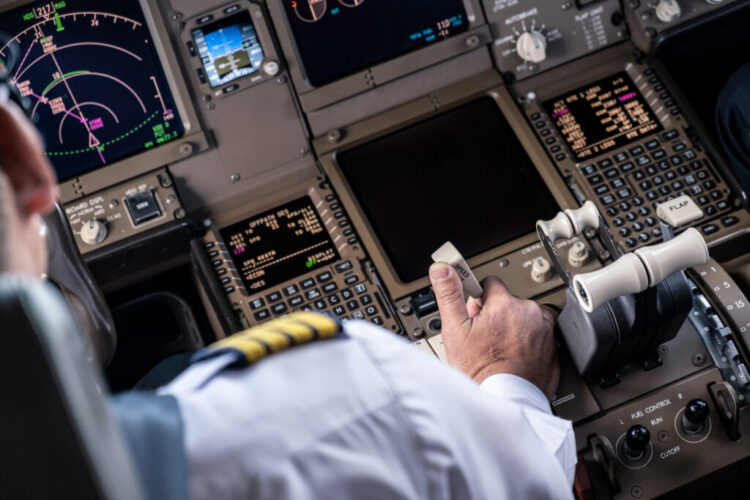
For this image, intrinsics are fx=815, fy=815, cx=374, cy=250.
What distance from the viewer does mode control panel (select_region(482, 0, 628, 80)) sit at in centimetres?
227

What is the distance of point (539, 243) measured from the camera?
2051mm

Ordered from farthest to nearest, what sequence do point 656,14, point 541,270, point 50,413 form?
1. point 656,14
2. point 541,270
3. point 50,413

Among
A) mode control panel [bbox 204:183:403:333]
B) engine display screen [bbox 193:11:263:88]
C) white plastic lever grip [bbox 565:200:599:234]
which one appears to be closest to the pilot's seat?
white plastic lever grip [bbox 565:200:599:234]

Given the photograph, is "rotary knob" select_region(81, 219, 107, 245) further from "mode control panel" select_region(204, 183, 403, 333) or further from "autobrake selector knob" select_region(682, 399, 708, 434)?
"autobrake selector knob" select_region(682, 399, 708, 434)

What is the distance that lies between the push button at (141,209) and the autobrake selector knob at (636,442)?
1298 millimetres

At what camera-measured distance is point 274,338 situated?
973 mm

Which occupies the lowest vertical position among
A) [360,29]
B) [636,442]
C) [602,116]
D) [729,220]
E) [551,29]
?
[636,442]

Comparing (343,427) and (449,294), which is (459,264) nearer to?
(449,294)

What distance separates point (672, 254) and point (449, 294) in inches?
18.1

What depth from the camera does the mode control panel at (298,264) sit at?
204cm

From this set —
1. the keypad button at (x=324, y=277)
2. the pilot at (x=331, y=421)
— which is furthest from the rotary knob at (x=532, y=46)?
the pilot at (x=331, y=421)

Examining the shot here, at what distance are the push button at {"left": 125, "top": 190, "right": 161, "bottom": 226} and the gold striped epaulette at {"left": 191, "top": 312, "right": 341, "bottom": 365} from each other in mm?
1234

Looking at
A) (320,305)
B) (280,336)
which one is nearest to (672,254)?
(280,336)

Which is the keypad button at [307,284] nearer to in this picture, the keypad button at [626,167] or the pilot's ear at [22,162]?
the keypad button at [626,167]
